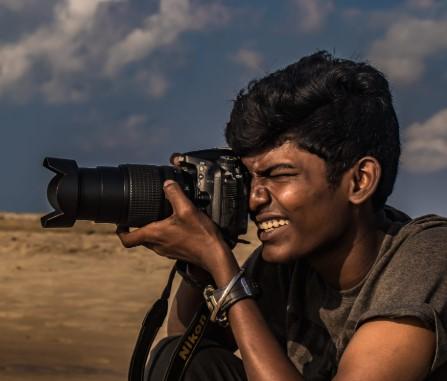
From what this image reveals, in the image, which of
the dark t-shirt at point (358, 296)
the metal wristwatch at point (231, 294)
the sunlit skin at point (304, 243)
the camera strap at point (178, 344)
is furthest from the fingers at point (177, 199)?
the dark t-shirt at point (358, 296)

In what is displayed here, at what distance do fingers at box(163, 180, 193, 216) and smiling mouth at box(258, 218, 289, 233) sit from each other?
0.19 metres

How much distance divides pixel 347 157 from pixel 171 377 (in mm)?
840

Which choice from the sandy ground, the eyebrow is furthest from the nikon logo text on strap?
the sandy ground

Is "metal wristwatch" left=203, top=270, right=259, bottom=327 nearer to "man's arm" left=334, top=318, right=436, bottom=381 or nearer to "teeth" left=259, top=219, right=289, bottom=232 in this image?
"teeth" left=259, top=219, right=289, bottom=232

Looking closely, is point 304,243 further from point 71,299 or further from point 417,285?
point 71,299

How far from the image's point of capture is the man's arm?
213 cm

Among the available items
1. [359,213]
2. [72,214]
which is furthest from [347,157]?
[72,214]

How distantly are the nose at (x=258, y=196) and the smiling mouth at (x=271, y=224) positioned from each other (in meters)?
0.05

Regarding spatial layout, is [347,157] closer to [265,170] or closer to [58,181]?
[265,170]

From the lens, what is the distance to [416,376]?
2.17 metres

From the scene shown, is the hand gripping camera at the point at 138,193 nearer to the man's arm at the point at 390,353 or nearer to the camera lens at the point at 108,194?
the camera lens at the point at 108,194

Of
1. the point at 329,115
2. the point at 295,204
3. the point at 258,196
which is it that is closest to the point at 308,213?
the point at 295,204

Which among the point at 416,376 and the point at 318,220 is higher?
the point at 318,220

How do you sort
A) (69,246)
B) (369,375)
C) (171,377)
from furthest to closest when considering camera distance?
(69,246), (171,377), (369,375)
